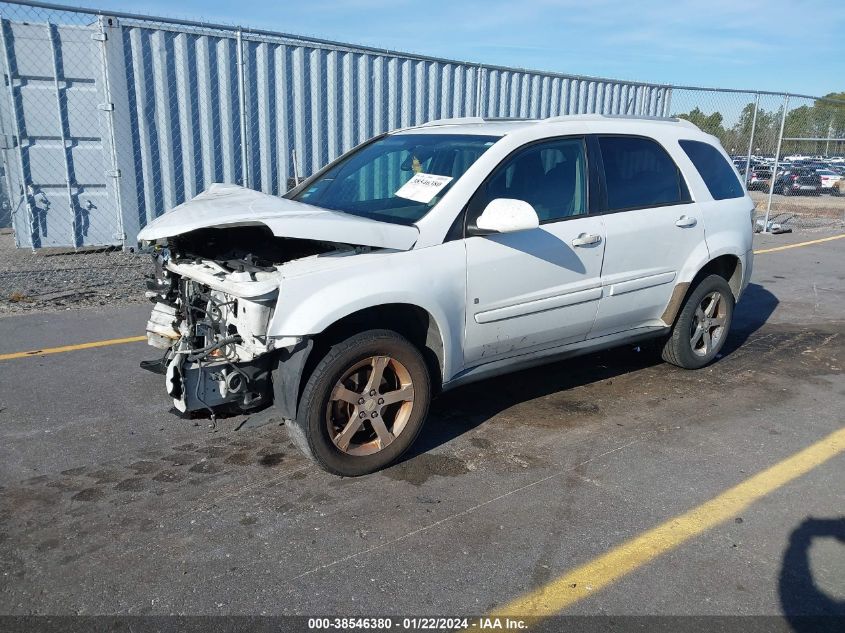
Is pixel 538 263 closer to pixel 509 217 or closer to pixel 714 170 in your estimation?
pixel 509 217

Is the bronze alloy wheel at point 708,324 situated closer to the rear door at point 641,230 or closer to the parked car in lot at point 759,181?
the rear door at point 641,230

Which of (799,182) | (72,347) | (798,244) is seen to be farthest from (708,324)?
(799,182)

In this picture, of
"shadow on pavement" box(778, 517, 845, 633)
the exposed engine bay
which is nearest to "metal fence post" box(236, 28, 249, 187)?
the exposed engine bay

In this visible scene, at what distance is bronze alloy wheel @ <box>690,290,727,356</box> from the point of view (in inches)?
217

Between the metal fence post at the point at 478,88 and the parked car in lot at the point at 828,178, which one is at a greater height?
the metal fence post at the point at 478,88

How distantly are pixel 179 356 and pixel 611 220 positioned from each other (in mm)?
2774

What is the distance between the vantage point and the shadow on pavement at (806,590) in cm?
273

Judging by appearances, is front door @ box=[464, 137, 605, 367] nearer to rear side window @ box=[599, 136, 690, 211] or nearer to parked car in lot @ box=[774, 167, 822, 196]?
rear side window @ box=[599, 136, 690, 211]

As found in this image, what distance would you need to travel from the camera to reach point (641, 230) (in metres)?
4.77

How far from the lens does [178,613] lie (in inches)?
106

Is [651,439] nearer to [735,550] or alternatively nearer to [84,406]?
[735,550]

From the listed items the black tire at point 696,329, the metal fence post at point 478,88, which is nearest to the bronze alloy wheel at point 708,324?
the black tire at point 696,329

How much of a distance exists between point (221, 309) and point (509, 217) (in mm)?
1581

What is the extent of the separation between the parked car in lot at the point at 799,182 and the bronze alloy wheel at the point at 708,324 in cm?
1910
